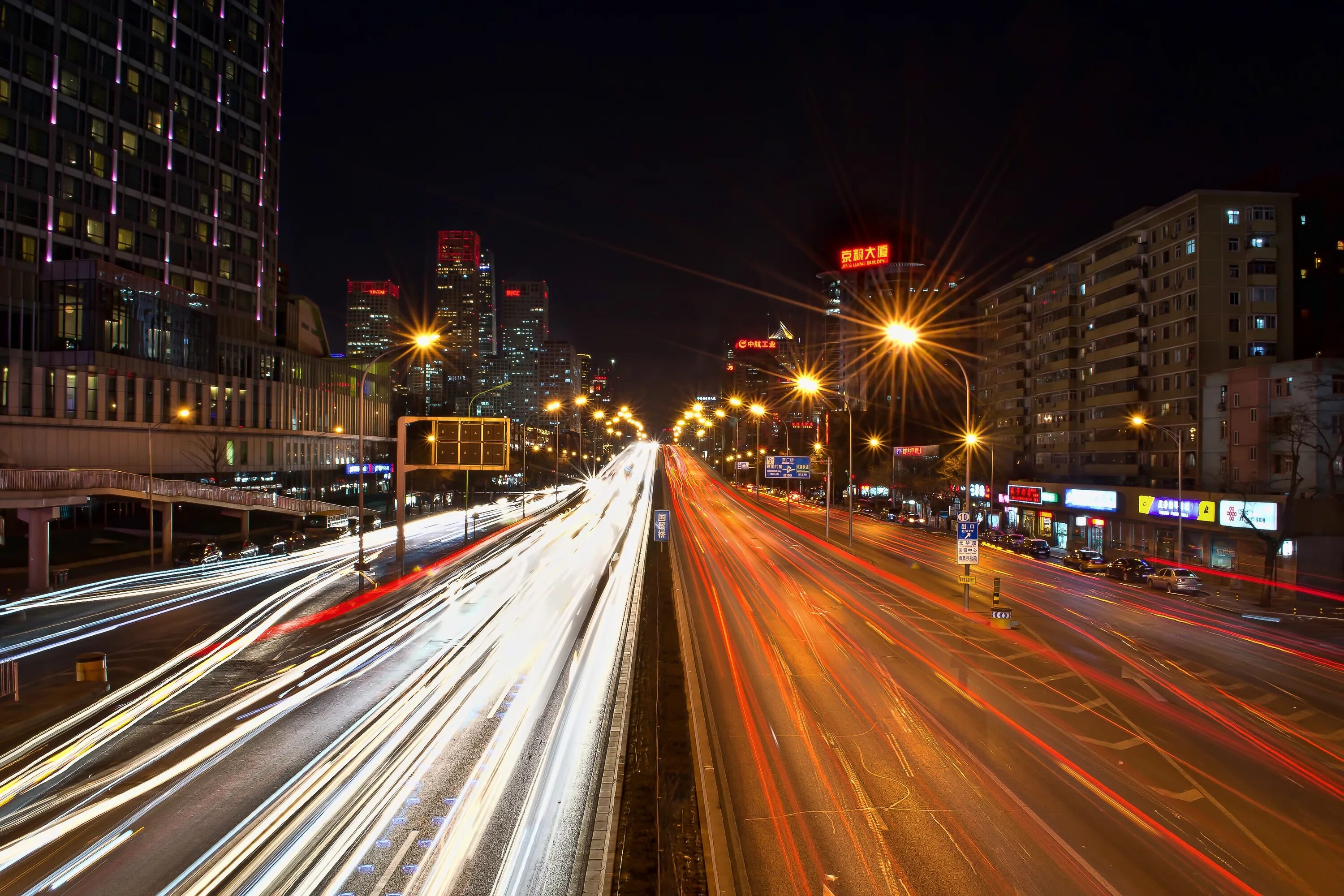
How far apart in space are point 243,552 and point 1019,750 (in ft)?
150

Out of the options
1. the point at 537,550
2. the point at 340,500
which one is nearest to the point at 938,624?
the point at 537,550

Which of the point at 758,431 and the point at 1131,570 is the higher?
the point at 758,431

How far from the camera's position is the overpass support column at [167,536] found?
41750 mm

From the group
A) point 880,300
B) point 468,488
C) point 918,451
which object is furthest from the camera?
point 880,300

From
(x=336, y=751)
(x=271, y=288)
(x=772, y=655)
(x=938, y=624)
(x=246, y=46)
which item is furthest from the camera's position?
(x=271, y=288)

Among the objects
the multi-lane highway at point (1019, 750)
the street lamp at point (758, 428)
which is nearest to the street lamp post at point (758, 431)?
the street lamp at point (758, 428)

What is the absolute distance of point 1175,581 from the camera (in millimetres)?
36219

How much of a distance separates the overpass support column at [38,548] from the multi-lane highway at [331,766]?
1446 centimetres

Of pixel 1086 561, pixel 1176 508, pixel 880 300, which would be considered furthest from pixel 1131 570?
pixel 880 300

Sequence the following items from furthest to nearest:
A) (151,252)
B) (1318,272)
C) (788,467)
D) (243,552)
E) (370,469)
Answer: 1. (370,469)
2. (151,252)
3. (788,467)
4. (1318,272)
5. (243,552)

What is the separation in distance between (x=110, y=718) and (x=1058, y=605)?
31.6 m

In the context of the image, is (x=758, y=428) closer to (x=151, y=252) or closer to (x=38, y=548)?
(x=151, y=252)

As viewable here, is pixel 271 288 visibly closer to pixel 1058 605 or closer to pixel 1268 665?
pixel 1058 605

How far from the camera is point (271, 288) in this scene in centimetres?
Answer: 8188
